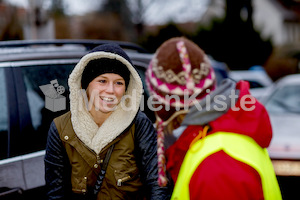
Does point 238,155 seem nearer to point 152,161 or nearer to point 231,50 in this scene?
point 152,161

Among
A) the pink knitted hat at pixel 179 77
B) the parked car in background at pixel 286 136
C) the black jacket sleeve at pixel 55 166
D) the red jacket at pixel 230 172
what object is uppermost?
the pink knitted hat at pixel 179 77

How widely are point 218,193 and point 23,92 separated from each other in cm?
162

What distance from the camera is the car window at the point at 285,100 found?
4620 millimetres

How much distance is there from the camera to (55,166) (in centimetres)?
190

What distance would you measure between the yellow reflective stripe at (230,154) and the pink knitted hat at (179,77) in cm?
21

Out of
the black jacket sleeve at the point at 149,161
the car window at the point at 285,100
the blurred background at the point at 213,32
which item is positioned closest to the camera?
the black jacket sleeve at the point at 149,161

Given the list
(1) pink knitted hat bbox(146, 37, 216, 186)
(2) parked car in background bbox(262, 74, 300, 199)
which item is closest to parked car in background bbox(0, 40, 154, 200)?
(1) pink knitted hat bbox(146, 37, 216, 186)

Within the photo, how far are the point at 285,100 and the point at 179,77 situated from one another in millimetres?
3808

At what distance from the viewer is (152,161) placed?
6.30 feet

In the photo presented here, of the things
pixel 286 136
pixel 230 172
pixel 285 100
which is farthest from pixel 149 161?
pixel 285 100

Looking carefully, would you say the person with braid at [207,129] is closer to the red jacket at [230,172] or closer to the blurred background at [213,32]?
the red jacket at [230,172]

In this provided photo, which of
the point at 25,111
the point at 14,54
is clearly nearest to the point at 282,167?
the point at 25,111

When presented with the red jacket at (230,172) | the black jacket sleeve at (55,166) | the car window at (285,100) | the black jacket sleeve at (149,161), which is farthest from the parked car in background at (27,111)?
the car window at (285,100)

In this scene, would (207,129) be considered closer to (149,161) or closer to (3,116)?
(149,161)
